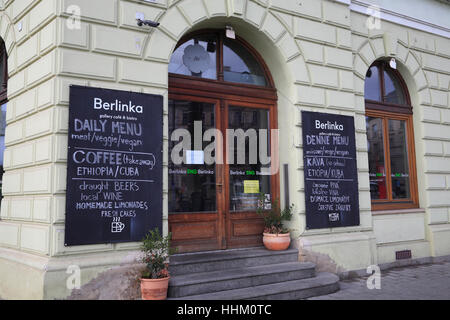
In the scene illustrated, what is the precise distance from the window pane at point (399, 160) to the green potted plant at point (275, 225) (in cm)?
318

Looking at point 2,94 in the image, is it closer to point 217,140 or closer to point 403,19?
point 217,140

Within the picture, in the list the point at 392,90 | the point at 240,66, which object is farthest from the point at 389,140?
the point at 240,66

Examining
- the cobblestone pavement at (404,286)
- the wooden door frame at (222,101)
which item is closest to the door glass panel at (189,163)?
the wooden door frame at (222,101)

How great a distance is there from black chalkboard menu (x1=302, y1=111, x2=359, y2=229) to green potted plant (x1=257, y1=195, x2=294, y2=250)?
388 mm

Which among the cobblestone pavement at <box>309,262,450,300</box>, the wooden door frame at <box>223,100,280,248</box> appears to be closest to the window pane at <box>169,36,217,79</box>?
the wooden door frame at <box>223,100,280,248</box>

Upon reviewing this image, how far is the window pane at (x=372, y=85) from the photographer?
28.7 ft

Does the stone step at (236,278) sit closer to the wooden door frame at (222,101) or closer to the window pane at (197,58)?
the wooden door frame at (222,101)

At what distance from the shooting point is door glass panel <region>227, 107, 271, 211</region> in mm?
6945

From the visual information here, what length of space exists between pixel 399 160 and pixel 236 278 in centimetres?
532

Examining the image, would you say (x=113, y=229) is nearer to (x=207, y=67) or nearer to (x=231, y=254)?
(x=231, y=254)

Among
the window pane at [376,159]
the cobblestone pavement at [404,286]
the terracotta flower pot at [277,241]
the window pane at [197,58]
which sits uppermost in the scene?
the window pane at [197,58]

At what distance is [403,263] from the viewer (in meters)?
8.17

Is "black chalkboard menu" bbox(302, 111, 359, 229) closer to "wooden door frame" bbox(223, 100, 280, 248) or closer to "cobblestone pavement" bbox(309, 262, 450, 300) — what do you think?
"wooden door frame" bbox(223, 100, 280, 248)
